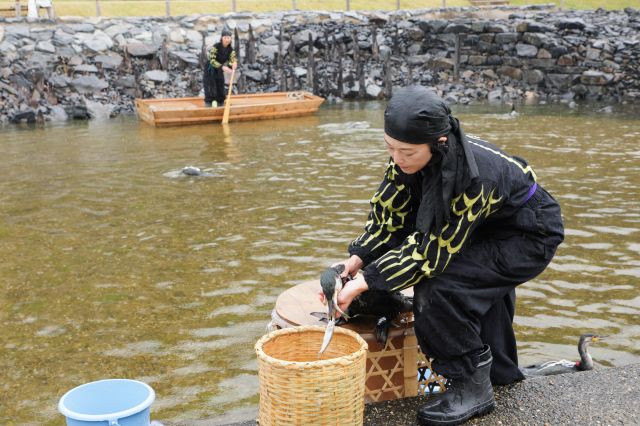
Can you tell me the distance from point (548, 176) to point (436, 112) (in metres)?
9.16

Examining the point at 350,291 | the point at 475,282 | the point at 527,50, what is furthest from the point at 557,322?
the point at 527,50

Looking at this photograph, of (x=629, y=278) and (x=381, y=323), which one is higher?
(x=381, y=323)

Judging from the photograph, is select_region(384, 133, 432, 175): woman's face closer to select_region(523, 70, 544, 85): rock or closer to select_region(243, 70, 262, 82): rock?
select_region(243, 70, 262, 82): rock

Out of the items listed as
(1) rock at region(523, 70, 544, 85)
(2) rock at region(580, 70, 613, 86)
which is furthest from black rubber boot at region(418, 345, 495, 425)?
(1) rock at region(523, 70, 544, 85)

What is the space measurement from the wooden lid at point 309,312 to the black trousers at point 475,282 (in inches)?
11.9

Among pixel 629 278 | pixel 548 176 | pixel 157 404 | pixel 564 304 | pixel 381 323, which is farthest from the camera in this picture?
pixel 548 176

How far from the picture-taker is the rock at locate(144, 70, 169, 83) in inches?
1003

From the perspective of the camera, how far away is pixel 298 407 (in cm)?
337

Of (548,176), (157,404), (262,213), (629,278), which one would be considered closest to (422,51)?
(548,176)

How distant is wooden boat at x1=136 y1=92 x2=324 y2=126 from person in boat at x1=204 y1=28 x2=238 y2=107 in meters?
0.45

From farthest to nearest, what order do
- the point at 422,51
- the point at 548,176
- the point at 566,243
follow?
the point at 422,51 < the point at 548,176 < the point at 566,243

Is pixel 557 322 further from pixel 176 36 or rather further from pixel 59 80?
pixel 176 36

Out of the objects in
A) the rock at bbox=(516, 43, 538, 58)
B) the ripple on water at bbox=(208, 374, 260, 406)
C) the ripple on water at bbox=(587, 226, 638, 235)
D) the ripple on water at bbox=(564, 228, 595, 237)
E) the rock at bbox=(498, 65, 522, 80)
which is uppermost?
the rock at bbox=(516, 43, 538, 58)

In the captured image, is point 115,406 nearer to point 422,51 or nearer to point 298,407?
point 298,407
